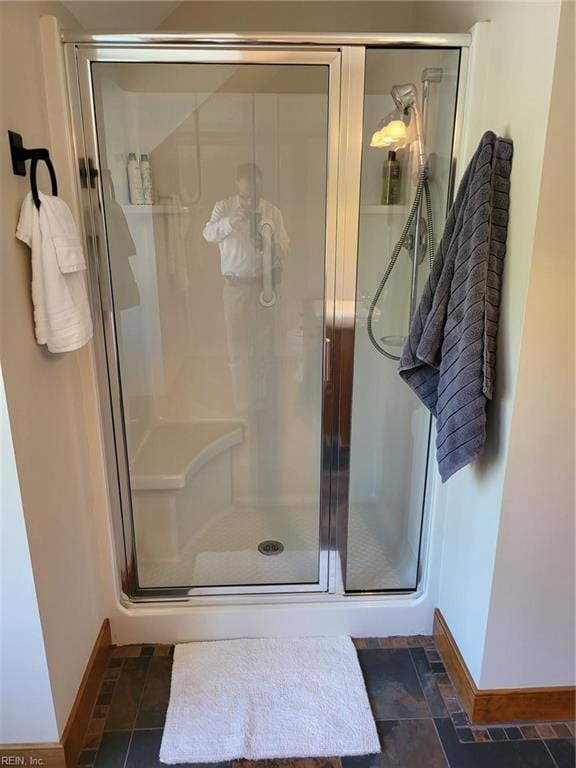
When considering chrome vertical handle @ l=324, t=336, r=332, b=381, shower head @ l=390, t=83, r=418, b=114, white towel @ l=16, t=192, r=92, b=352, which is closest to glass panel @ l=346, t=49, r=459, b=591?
shower head @ l=390, t=83, r=418, b=114

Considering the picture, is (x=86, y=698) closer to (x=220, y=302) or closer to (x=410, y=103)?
(x=220, y=302)

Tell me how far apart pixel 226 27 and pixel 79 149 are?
3.15 ft

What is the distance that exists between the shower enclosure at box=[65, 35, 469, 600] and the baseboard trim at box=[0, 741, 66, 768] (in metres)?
0.56

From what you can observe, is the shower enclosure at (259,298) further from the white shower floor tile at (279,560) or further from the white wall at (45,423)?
the white wall at (45,423)

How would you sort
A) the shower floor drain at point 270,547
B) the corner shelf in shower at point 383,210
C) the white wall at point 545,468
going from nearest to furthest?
the white wall at point 545,468, the corner shelf in shower at point 383,210, the shower floor drain at point 270,547

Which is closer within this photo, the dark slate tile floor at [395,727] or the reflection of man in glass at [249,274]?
the dark slate tile floor at [395,727]

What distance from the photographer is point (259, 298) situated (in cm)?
215

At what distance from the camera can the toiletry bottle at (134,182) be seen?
1853 mm

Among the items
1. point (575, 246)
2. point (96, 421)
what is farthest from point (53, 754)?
point (575, 246)

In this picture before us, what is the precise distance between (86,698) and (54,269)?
1.34m

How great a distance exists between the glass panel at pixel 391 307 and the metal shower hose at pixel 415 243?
1 cm

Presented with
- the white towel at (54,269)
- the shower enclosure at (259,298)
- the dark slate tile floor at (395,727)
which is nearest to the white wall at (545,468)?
the dark slate tile floor at (395,727)

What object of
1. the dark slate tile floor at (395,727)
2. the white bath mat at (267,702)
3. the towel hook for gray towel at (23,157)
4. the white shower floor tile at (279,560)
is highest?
the towel hook for gray towel at (23,157)

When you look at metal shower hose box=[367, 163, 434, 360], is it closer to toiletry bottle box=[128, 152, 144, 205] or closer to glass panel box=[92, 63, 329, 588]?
glass panel box=[92, 63, 329, 588]
